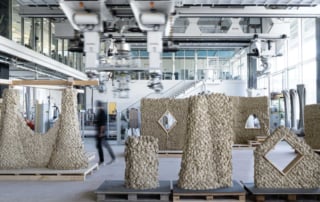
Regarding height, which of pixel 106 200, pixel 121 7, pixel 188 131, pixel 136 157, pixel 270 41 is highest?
pixel 270 41

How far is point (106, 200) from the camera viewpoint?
6211 mm

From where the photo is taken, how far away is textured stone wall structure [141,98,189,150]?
12.8 m

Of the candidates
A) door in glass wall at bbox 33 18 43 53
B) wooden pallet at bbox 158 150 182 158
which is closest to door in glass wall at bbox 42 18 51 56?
door in glass wall at bbox 33 18 43 53

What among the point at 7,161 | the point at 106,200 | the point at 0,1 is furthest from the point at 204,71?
the point at 106,200

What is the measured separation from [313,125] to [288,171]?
5.40m

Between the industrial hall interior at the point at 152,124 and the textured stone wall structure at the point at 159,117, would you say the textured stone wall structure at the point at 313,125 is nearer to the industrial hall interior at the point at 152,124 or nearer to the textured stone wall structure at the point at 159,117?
the industrial hall interior at the point at 152,124

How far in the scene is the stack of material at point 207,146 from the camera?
6.36 m

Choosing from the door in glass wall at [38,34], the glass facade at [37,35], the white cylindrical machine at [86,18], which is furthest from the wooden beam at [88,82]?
the door in glass wall at [38,34]

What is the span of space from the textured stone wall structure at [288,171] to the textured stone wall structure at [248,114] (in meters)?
8.59

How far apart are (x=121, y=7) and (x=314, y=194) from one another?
→ 12.5 feet

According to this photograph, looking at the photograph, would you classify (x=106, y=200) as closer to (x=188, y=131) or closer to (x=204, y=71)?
(x=188, y=131)

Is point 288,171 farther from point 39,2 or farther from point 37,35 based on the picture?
point 37,35

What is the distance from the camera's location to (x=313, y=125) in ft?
37.0

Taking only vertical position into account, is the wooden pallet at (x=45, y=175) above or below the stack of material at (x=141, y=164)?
below
